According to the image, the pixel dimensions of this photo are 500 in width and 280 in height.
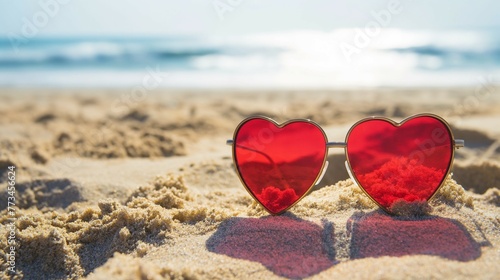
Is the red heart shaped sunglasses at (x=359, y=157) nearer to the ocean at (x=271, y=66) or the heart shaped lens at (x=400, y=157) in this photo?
the heart shaped lens at (x=400, y=157)

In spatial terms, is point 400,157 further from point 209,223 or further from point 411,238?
point 209,223

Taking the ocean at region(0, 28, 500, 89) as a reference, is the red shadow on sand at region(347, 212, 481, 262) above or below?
below

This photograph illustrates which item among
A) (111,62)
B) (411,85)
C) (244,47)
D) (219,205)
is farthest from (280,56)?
(219,205)

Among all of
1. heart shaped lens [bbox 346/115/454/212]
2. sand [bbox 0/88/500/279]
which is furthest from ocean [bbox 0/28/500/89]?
heart shaped lens [bbox 346/115/454/212]

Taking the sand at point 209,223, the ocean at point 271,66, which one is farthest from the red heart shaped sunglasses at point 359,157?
the ocean at point 271,66

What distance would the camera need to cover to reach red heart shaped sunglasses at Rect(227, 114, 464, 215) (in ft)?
6.67

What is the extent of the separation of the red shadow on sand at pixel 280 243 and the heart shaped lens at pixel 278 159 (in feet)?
0.39

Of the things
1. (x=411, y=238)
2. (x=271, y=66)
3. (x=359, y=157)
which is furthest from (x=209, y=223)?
(x=271, y=66)

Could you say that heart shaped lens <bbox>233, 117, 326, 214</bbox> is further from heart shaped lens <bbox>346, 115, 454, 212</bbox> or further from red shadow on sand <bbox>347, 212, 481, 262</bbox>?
red shadow on sand <bbox>347, 212, 481, 262</bbox>

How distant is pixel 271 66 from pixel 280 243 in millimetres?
12116

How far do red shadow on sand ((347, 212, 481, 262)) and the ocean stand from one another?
6.65 meters

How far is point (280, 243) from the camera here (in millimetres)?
1903

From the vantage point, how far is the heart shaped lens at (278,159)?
2.12 meters

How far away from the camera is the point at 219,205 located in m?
2.59
